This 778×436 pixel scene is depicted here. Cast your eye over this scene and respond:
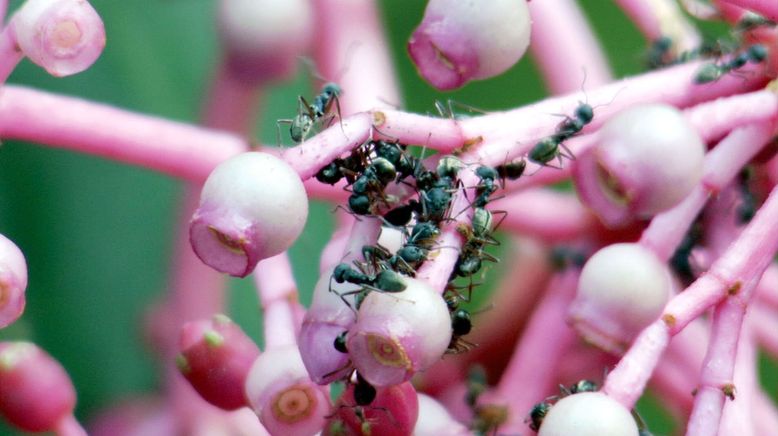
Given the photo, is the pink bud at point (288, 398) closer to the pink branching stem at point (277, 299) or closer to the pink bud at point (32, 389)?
the pink branching stem at point (277, 299)

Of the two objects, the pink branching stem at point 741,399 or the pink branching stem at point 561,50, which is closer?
the pink branching stem at point 741,399

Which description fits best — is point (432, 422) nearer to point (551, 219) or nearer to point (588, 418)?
point (588, 418)

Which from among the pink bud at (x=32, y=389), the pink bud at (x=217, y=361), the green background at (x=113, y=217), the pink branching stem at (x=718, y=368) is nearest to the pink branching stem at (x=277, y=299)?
the pink bud at (x=217, y=361)

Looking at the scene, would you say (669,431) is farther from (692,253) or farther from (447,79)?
(447,79)

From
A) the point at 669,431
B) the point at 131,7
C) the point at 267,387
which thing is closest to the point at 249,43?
the point at 131,7

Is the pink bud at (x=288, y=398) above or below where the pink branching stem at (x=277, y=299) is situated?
above

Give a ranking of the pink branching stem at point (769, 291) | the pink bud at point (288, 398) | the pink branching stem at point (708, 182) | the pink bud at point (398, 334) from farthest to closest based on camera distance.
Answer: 1. the pink branching stem at point (769, 291)
2. the pink branching stem at point (708, 182)
3. the pink bud at point (288, 398)
4. the pink bud at point (398, 334)
